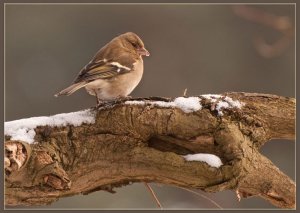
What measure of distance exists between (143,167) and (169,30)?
9.05 m

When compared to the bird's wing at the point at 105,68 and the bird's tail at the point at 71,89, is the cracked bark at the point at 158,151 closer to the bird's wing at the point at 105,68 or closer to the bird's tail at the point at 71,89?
the bird's tail at the point at 71,89

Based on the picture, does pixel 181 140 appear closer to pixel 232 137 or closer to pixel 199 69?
pixel 232 137

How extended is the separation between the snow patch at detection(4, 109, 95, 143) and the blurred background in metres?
5.00

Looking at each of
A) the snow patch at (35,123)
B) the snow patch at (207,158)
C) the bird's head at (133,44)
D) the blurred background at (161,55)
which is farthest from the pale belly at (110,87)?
→ the blurred background at (161,55)

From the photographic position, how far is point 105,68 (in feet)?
20.0

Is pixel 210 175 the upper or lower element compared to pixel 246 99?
lower

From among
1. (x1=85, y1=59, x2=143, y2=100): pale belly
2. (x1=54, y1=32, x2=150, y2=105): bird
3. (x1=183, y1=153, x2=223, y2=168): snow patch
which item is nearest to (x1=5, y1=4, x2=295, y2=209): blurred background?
(x1=54, y1=32, x2=150, y2=105): bird

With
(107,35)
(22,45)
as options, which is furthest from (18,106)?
(107,35)

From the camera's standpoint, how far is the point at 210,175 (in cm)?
500

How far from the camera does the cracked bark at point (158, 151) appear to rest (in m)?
5.02

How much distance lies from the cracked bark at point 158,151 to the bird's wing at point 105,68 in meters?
0.72

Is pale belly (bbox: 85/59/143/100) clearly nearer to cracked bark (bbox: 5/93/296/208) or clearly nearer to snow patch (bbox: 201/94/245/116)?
cracked bark (bbox: 5/93/296/208)

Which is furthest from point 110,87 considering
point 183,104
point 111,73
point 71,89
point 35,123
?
point 35,123

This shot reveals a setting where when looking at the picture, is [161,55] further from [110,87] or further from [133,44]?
[110,87]
